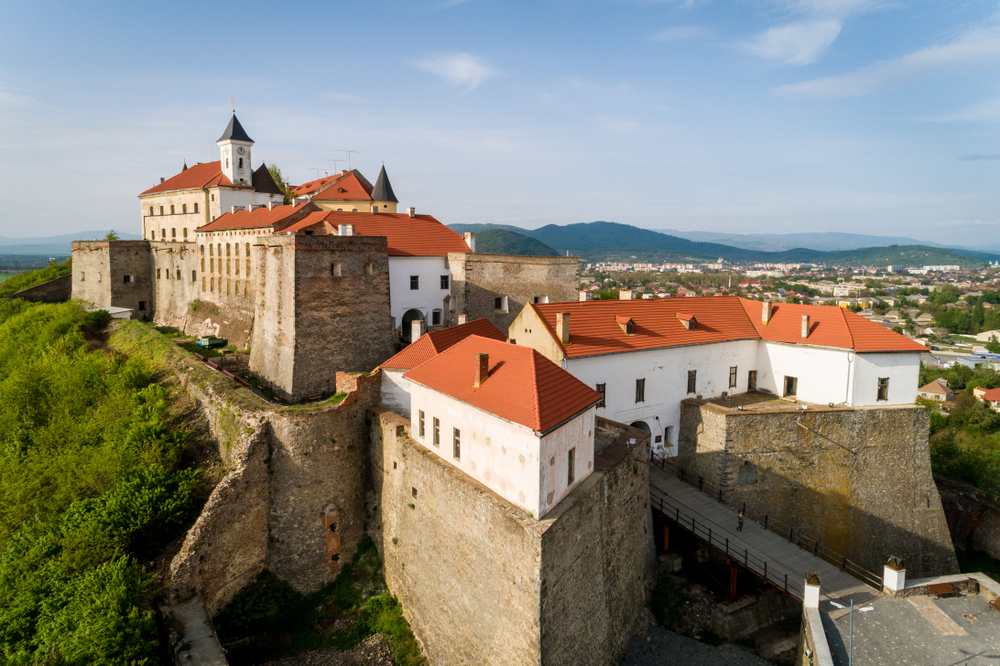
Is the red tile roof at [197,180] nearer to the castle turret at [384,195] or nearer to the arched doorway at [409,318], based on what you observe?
the castle turret at [384,195]

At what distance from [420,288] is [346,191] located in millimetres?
16076

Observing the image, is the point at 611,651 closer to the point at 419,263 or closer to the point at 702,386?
the point at 702,386

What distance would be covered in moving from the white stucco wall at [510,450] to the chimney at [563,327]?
20.5 ft

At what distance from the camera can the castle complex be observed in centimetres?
1516

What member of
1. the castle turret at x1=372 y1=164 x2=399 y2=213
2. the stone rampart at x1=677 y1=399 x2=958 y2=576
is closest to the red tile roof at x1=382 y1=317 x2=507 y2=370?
the stone rampart at x1=677 y1=399 x2=958 y2=576

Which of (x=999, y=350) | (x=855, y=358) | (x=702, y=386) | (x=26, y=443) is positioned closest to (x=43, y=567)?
(x=26, y=443)

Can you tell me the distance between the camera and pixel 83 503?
58.0ft

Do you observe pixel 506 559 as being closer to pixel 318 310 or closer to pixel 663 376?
pixel 663 376

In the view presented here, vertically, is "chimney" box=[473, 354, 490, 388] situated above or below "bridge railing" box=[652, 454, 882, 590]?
above

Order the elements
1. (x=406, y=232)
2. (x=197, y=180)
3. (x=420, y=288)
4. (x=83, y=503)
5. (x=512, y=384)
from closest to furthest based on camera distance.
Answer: (x=512, y=384) → (x=83, y=503) → (x=420, y=288) → (x=406, y=232) → (x=197, y=180)

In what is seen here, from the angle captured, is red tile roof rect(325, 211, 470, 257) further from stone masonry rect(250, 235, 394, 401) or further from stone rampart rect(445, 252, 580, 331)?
stone masonry rect(250, 235, 394, 401)

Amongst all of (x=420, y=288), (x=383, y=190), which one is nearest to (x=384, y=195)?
(x=383, y=190)

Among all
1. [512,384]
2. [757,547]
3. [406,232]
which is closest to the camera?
[512,384]

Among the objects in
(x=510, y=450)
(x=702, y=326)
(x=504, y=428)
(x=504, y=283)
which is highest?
(x=504, y=283)
